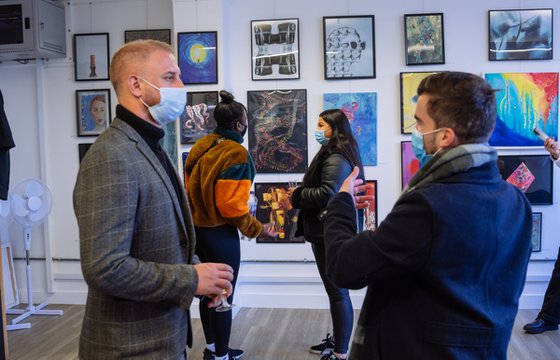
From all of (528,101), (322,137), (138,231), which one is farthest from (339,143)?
(528,101)

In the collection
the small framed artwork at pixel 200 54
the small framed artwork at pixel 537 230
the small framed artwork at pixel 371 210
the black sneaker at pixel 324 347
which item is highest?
the small framed artwork at pixel 200 54

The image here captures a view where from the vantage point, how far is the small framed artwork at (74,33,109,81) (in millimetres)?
4750

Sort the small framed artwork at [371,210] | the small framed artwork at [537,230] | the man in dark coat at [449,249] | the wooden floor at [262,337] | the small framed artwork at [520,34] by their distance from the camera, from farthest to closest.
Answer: the small framed artwork at [371,210] < the small framed artwork at [537,230] < the small framed artwork at [520,34] < the wooden floor at [262,337] < the man in dark coat at [449,249]

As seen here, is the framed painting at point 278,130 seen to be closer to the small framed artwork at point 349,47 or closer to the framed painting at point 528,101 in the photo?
the small framed artwork at point 349,47

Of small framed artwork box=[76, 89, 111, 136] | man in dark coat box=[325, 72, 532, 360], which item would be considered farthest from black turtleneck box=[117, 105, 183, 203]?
small framed artwork box=[76, 89, 111, 136]

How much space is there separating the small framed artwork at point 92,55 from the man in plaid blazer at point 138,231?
344cm

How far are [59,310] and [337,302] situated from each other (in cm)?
281

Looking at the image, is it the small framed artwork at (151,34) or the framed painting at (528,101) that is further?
the small framed artwork at (151,34)

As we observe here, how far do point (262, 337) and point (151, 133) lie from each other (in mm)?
2731

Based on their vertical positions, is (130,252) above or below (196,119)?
below

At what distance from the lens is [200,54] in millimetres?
4391

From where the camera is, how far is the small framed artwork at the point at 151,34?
4641 millimetres

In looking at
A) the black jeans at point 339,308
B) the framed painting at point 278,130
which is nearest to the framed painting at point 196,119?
the framed painting at point 278,130

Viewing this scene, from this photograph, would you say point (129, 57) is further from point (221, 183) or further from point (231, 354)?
point (231, 354)
